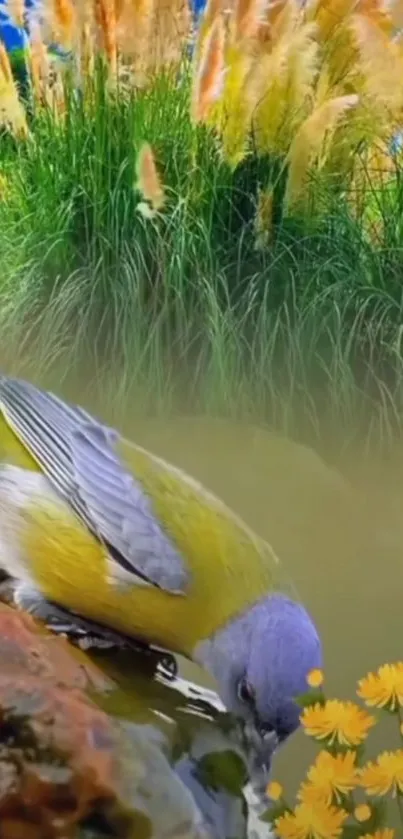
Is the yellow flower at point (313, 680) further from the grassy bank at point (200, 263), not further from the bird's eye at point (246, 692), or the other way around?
the grassy bank at point (200, 263)

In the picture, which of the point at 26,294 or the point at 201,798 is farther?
the point at 26,294

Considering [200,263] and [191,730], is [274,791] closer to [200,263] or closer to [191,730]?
[191,730]

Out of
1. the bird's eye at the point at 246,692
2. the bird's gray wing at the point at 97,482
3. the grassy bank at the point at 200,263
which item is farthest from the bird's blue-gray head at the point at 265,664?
the grassy bank at the point at 200,263

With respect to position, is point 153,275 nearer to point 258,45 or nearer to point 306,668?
point 258,45

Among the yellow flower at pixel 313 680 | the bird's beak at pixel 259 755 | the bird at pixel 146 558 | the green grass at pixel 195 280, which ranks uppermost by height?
the green grass at pixel 195 280

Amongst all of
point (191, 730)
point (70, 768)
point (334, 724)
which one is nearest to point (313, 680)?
point (334, 724)

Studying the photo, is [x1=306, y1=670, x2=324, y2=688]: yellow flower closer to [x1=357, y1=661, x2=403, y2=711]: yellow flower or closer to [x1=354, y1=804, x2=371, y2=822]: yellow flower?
[x1=357, y1=661, x2=403, y2=711]: yellow flower

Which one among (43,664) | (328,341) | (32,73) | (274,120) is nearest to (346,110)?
(274,120)
